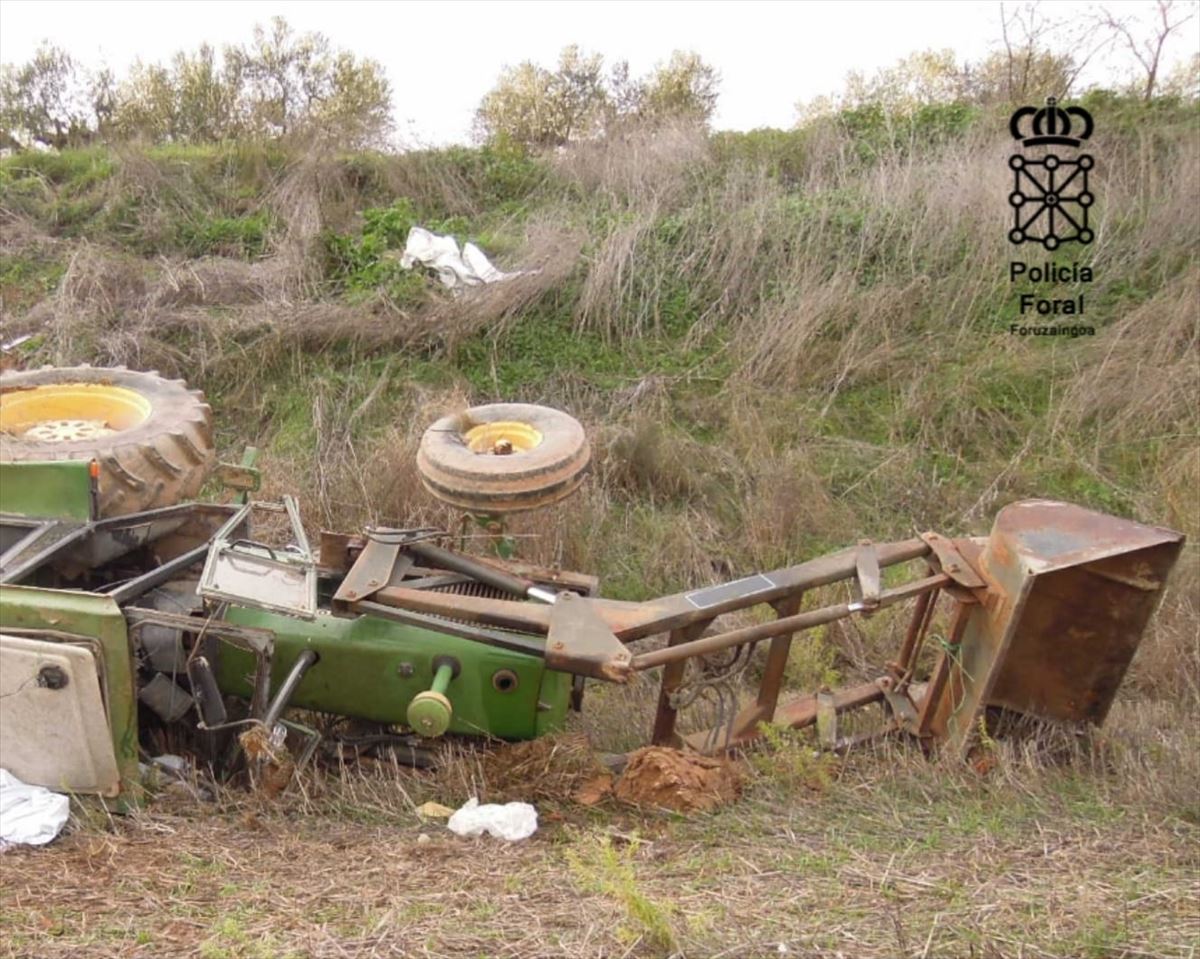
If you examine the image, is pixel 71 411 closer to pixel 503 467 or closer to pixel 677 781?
pixel 503 467

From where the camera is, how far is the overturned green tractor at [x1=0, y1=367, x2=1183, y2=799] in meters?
3.02

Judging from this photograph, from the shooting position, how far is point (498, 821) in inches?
121

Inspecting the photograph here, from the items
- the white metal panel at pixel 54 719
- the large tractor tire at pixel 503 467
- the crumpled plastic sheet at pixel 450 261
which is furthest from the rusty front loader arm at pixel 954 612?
the crumpled plastic sheet at pixel 450 261

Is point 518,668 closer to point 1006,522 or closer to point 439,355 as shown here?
point 1006,522

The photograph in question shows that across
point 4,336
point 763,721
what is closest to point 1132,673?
point 763,721

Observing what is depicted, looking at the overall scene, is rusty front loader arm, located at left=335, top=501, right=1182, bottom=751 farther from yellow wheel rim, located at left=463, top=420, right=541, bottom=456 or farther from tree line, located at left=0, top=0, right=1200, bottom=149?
tree line, located at left=0, top=0, right=1200, bottom=149

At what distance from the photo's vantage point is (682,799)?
313 cm

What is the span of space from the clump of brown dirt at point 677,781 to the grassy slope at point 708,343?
0.08 metres

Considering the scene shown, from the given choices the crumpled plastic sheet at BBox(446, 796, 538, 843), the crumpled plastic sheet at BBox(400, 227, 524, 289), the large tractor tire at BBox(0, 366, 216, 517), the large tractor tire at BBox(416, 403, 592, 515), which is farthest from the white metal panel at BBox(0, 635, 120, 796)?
the crumpled plastic sheet at BBox(400, 227, 524, 289)

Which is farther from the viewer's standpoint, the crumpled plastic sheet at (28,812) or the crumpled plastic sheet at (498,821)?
the crumpled plastic sheet at (498,821)

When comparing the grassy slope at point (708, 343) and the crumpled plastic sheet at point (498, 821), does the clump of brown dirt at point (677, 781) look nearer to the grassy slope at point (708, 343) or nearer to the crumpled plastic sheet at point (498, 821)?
the grassy slope at point (708, 343)

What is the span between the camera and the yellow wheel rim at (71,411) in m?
4.01

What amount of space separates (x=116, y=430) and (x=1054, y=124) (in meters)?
8.52

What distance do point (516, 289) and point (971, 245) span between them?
3.47 meters
